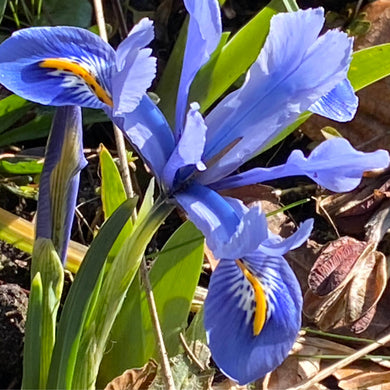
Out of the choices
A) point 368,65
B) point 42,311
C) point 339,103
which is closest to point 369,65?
point 368,65

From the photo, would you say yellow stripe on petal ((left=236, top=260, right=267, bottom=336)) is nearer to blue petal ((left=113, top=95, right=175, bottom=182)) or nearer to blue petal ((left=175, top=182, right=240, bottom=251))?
blue petal ((left=175, top=182, right=240, bottom=251))

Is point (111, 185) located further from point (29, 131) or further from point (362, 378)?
point (362, 378)

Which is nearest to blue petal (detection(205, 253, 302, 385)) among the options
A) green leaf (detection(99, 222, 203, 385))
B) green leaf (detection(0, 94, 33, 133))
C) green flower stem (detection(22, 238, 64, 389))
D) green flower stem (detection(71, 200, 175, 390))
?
green flower stem (detection(71, 200, 175, 390))

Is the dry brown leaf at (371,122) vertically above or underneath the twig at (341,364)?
above

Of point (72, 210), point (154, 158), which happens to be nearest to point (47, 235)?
point (72, 210)

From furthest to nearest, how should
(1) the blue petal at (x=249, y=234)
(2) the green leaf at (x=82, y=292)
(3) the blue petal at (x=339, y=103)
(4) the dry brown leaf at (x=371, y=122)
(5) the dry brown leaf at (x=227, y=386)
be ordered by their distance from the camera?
(4) the dry brown leaf at (x=371, y=122), (5) the dry brown leaf at (x=227, y=386), (3) the blue petal at (x=339, y=103), (2) the green leaf at (x=82, y=292), (1) the blue petal at (x=249, y=234)

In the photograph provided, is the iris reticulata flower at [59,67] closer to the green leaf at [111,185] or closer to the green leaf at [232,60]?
the green leaf at [111,185]

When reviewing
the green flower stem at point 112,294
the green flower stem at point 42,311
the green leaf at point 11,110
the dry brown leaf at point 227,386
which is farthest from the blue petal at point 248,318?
the green leaf at point 11,110
